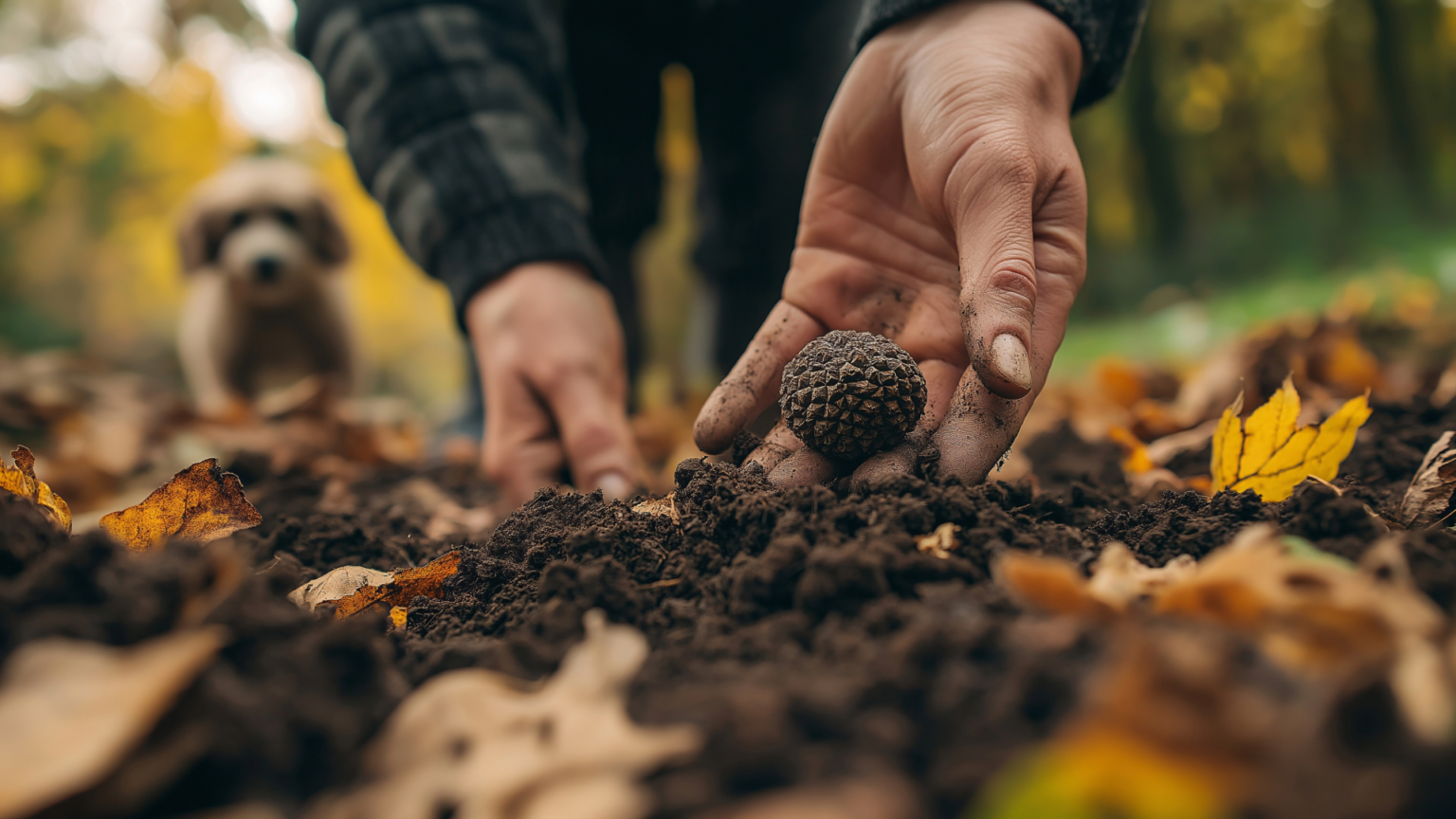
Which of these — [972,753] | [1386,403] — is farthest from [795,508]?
[1386,403]

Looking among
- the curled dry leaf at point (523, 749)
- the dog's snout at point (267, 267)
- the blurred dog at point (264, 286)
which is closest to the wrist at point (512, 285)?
the curled dry leaf at point (523, 749)

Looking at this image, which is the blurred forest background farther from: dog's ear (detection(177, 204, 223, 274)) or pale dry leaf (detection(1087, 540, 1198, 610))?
pale dry leaf (detection(1087, 540, 1198, 610))

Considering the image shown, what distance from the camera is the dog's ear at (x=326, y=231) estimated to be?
5.07 metres

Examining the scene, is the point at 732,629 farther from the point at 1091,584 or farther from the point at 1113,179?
the point at 1113,179

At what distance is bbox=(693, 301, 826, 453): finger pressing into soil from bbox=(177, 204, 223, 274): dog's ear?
4.80m

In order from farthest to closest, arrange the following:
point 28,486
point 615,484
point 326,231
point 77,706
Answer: point 326,231, point 615,484, point 28,486, point 77,706

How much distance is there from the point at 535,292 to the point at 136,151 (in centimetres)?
1028

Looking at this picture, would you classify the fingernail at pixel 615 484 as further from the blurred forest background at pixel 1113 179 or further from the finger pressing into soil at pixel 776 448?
the blurred forest background at pixel 1113 179

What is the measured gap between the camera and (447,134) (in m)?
2.19

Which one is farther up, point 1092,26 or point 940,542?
point 1092,26

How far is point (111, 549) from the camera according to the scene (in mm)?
795

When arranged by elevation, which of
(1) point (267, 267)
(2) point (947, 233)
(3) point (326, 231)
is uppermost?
(2) point (947, 233)

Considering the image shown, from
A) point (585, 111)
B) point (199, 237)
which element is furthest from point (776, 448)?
point (199, 237)

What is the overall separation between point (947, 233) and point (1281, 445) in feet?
2.14
